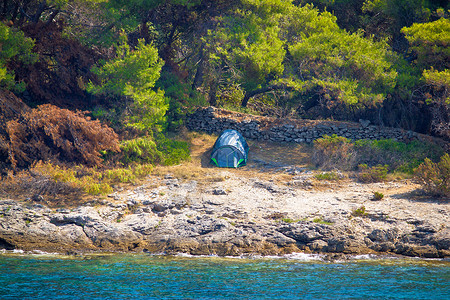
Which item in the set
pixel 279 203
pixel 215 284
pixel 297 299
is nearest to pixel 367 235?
pixel 279 203

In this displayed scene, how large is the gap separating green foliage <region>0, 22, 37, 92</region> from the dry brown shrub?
145cm

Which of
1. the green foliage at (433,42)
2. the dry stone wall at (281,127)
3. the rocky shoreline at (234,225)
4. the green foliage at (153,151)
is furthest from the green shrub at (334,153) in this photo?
the green foliage at (153,151)

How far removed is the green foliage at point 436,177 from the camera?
14.1 m

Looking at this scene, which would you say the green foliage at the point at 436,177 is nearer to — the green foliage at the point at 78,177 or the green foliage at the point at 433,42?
the green foliage at the point at 433,42

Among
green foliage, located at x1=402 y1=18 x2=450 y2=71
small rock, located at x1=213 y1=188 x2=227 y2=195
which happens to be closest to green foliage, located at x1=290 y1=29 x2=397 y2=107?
green foliage, located at x1=402 y1=18 x2=450 y2=71

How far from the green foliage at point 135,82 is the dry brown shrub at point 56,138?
6.10 ft

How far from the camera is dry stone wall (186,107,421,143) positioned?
1980cm

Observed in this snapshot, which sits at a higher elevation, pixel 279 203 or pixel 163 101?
pixel 163 101

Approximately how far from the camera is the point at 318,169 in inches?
685

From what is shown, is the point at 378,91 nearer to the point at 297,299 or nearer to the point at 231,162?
the point at 231,162

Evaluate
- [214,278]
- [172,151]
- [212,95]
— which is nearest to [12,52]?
[172,151]

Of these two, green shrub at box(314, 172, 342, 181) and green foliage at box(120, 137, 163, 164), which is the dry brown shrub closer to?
green foliage at box(120, 137, 163, 164)

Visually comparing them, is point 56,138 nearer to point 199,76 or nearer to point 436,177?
point 199,76

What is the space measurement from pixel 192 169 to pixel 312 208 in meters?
5.37
